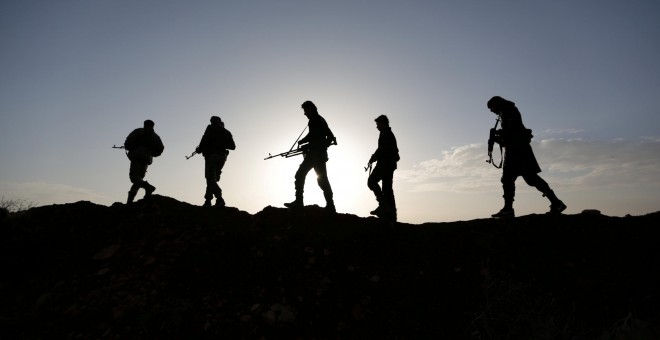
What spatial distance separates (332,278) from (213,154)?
4460 mm

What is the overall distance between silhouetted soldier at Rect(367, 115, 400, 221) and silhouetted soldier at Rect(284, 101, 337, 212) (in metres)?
0.87

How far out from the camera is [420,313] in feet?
12.8

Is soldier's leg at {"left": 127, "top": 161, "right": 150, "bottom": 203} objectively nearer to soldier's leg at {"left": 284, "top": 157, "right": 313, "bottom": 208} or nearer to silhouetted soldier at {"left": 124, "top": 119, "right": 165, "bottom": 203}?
silhouetted soldier at {"left": 124, "top": 119, "right": 165, "bottom": 203}

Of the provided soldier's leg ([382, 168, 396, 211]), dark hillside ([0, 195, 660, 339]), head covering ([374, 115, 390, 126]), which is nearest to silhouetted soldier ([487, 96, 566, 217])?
dark hillside ([0, 195, 660, 339])

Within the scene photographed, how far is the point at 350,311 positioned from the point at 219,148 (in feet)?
16.8

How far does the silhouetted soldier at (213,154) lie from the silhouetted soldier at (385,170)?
3.34 metres

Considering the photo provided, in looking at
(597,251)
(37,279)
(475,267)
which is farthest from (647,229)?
(37,279)

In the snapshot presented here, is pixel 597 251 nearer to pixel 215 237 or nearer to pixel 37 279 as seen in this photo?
pixel 215 237

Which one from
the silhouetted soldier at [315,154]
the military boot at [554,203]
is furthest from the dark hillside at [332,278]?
the silhouetted soldier at [315,154]

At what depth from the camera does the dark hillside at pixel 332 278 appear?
3.79 m

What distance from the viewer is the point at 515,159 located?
6.01 metres

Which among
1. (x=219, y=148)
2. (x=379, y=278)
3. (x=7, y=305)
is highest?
(x=219, y=148)

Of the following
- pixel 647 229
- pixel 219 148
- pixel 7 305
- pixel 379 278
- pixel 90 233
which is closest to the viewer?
pixel 379 278

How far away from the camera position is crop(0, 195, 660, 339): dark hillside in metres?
3.79
